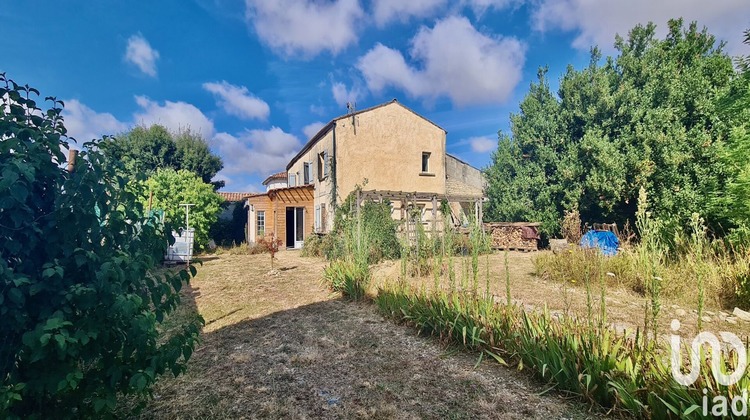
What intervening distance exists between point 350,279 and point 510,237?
37.1ft

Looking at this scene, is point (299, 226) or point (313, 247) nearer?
point (313, 247)

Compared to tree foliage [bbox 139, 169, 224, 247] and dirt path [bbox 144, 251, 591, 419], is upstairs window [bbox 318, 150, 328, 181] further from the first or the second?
dirt path [bbox 144, 251, 591, 419]

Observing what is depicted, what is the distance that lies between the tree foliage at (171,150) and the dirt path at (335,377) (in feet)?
68.3

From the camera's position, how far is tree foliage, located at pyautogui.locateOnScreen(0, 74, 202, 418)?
1644mm

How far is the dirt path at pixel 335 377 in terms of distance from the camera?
2758mm

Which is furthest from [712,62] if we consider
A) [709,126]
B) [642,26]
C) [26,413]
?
[26,413]

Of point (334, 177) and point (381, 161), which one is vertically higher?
point (381, 161)

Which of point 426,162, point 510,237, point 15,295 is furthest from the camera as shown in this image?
point 426,162

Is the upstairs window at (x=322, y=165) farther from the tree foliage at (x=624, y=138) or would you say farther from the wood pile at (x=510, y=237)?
the tree foliage at (x=624, y=138)

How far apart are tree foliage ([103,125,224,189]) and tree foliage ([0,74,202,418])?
73.6ft

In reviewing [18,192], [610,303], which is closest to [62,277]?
[18,192]

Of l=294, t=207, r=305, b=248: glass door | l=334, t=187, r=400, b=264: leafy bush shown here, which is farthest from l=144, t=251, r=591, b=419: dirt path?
l=294, t=207, r=305, b=248: glass door

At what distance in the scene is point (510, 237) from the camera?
50.9ft

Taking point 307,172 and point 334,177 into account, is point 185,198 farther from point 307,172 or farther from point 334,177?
point 307,172
